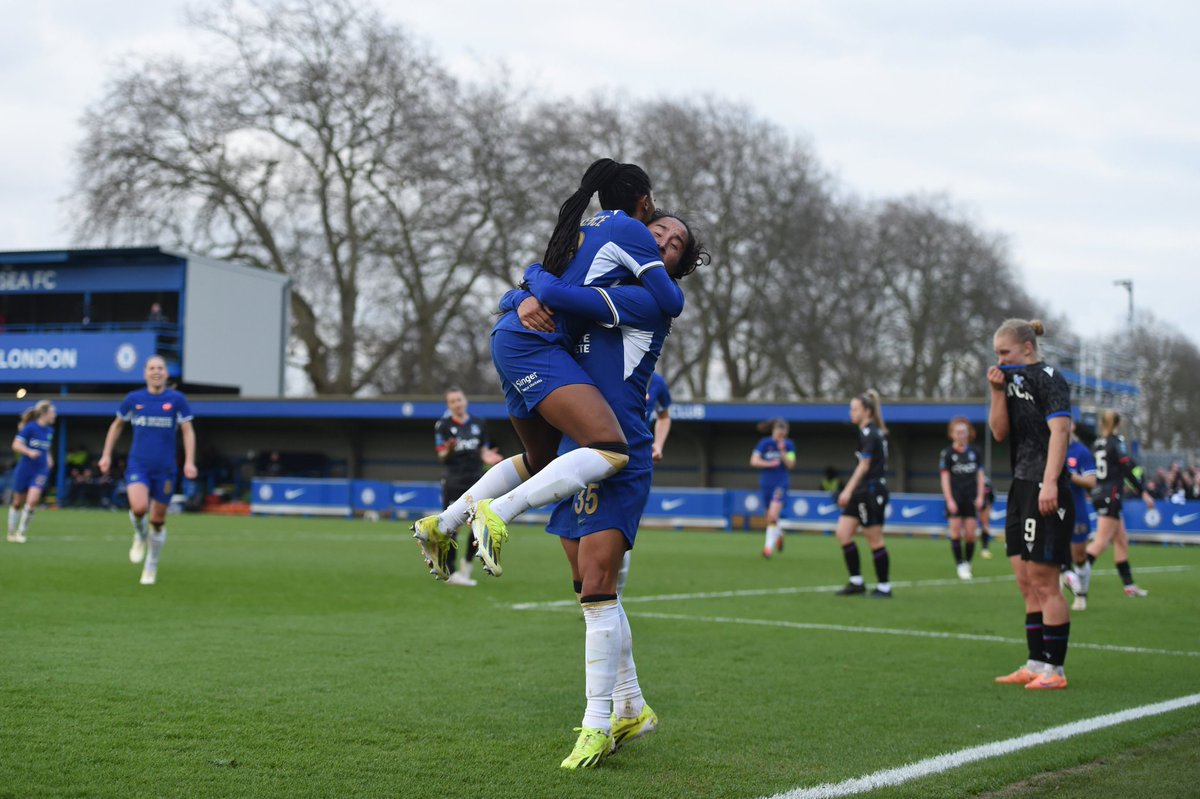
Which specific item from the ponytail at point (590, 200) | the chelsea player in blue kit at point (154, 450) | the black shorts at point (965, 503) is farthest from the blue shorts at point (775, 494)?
the ponytail at point (590, 200)

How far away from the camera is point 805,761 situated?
5.23 m

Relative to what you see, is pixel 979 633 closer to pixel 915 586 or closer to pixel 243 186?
pixel 915 586

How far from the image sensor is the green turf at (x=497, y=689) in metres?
4.80

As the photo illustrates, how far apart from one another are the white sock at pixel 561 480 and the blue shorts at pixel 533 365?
0.29m

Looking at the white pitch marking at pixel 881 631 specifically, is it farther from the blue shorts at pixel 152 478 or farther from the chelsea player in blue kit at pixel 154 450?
the blue shorts at pixel 152 478

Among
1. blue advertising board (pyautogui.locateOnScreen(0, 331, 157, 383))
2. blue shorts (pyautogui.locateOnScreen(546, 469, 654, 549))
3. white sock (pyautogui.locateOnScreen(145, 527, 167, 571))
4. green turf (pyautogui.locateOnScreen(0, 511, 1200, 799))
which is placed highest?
blue advertising board (pyautogui.locateOnScreen(0, 331, 157, 383))

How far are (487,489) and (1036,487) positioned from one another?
3.83m

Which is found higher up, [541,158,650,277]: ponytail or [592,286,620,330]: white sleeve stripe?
[541,158,650,277]: ponytail

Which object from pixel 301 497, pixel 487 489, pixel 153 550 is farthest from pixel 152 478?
pixel 301 497

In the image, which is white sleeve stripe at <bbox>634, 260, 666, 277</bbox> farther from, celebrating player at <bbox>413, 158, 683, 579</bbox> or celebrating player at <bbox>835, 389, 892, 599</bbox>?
celebrating player at <bbox>835, 389, 892, 599</bbox>

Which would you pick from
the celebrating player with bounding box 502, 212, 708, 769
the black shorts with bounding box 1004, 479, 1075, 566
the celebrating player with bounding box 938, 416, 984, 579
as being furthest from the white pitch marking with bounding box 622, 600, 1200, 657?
the celebrating player with bounding box 938, 416, 984, 579

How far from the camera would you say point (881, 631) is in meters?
10.3

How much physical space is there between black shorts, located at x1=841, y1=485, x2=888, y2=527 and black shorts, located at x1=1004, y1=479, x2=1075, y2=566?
589cm

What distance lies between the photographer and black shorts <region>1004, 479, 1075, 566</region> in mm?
7613
